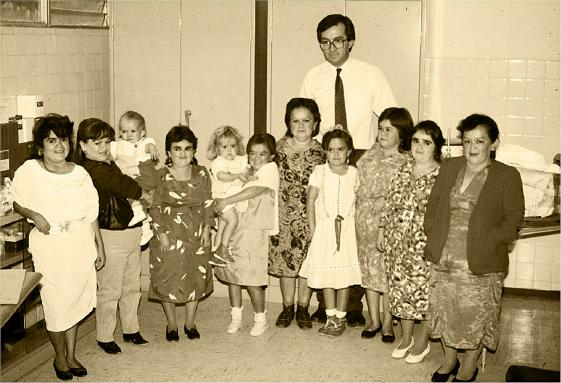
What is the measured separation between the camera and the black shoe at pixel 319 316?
5082 millimetres

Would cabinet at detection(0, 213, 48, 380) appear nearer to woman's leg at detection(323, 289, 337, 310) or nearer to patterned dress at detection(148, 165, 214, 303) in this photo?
patterned dress at detection(148, 165, 214, 303)

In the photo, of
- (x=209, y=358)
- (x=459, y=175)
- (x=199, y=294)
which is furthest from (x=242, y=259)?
(x=459, y=175)

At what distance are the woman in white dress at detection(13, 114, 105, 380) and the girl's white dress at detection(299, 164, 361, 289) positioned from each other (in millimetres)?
1245

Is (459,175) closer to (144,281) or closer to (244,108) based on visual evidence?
→ (244,108)

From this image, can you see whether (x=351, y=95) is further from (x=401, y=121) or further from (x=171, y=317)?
(x=171, y=317)

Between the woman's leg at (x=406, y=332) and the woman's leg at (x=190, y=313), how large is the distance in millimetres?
1165

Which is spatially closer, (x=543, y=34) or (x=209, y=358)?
(x=209, y=358)

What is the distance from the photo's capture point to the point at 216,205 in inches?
187

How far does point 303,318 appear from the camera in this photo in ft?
16.4

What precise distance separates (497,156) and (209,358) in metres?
A: 1.83

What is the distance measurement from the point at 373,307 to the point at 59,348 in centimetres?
175

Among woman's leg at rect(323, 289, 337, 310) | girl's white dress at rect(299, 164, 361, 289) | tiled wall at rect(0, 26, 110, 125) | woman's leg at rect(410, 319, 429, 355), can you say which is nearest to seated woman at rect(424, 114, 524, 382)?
woman's leg at rect(410, 319, 429, 355)

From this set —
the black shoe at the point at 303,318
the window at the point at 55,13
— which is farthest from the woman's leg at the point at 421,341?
the window at the point at 55,13

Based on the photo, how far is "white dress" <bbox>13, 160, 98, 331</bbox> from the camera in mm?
4004
